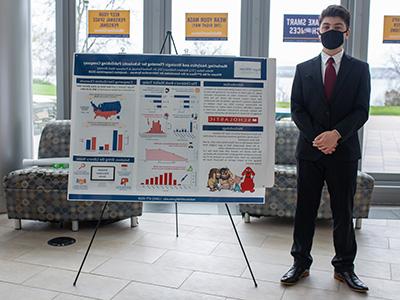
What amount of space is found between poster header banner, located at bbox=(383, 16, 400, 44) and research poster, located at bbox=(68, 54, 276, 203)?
283 cm

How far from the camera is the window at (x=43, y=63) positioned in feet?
17.9

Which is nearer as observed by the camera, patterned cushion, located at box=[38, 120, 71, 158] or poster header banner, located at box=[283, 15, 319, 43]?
patterned cushion, located at box=[38, 120, 71, 158]

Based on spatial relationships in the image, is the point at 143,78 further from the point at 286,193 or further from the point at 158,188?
the point at 286,193

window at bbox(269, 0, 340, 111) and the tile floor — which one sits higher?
window at bbox(269, 0, 340, 111)

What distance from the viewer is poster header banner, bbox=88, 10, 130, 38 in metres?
5.35

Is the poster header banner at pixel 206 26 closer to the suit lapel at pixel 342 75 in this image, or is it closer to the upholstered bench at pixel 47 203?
the upholstered bench at pixel 47 203

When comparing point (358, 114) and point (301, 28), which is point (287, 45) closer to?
point (301, 28)

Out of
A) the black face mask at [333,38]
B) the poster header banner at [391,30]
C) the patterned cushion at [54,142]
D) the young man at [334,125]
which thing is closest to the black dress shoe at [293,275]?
the young man at [334,125]

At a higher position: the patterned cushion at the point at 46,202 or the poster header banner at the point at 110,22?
the poster header banner at the point at 110,22

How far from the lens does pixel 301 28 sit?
5238 millimetres

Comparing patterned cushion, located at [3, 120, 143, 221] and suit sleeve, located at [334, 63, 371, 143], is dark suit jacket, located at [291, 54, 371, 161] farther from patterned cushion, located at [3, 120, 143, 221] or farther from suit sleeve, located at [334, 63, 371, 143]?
patterned cushion, located at [3, 120, 143, 221]

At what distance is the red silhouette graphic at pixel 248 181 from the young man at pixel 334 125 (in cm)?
35

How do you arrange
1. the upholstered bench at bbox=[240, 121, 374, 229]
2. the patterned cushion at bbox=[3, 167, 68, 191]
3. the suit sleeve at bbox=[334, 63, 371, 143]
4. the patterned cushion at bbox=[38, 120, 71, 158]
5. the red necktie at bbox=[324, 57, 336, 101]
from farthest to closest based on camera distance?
the patterned cushion at bbox=[38, 120, 71, 158]
the upholstered bench at bbox=[240, 121, 374, 229]
the patterned cushion at bbox=[3, 167, 68, 191]
the red necktie at bbox=[324, 57, 336, 101]
the suit sleeve at bbox=[334, 63, 371, 143]

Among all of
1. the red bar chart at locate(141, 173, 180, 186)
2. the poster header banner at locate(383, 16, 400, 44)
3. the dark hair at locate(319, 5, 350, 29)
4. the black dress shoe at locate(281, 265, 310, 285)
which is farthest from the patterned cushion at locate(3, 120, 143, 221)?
the poster header banner at locate(383, 16, 400, 44)
